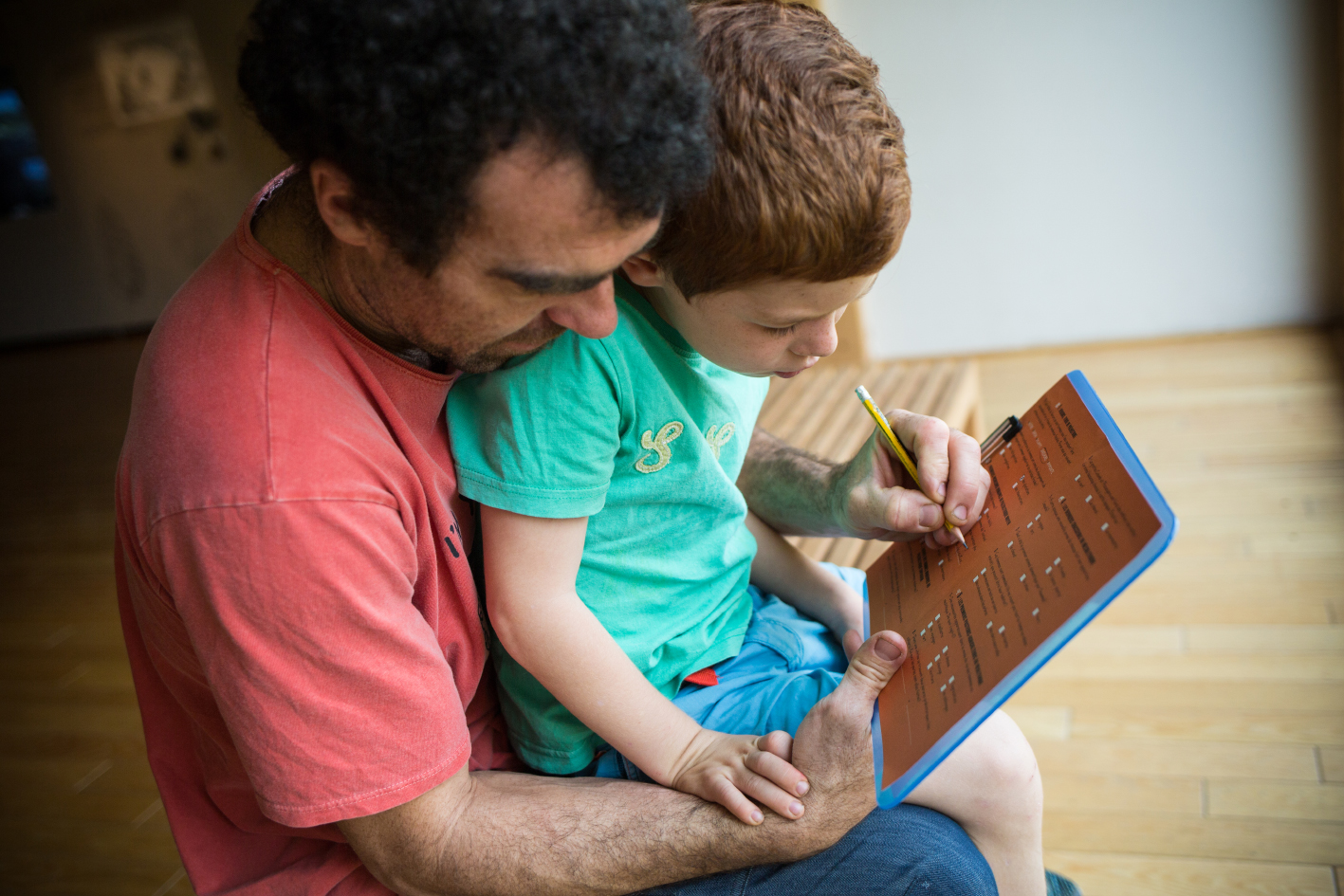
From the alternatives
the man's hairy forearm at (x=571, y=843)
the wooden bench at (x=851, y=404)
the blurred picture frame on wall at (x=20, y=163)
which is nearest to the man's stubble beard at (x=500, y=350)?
the man's hairy forearm at (x=571, y=843)

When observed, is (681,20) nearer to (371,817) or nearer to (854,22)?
(371,817)

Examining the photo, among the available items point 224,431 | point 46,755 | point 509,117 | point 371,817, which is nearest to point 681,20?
point 509,117

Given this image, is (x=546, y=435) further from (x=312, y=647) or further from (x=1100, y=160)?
(x=1100, y=160)

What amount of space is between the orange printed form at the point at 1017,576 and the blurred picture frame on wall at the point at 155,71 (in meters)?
8.07

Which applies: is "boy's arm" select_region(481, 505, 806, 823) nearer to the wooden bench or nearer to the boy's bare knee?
the boy's bare knee

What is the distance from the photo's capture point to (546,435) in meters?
0.99

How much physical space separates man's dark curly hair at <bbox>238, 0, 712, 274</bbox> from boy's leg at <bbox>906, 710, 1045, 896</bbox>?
25.6 inches

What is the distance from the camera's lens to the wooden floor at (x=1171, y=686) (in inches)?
71.1

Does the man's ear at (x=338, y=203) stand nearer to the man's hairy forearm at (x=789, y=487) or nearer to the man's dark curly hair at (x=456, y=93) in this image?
the man's dark curly hair at (x=456, y=93)

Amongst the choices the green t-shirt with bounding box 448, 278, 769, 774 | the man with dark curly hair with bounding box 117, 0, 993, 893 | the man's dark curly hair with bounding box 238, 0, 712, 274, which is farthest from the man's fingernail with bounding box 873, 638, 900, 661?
the man's dark curly hair with bounding box 238, 0, 712, 274

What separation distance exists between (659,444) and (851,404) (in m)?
1.47

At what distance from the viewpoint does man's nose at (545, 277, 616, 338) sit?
894mm

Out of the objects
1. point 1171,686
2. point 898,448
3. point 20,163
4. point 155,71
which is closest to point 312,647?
point 898,448

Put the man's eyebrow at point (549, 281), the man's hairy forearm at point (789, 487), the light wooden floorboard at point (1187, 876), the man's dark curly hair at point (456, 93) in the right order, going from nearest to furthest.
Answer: the man's dark curly hair at point (456, 93), the man's eyebrow at point (549, 281), the man's hairy forearm at point (789, 487), the light wooden floorboard at point (1187, 876)
